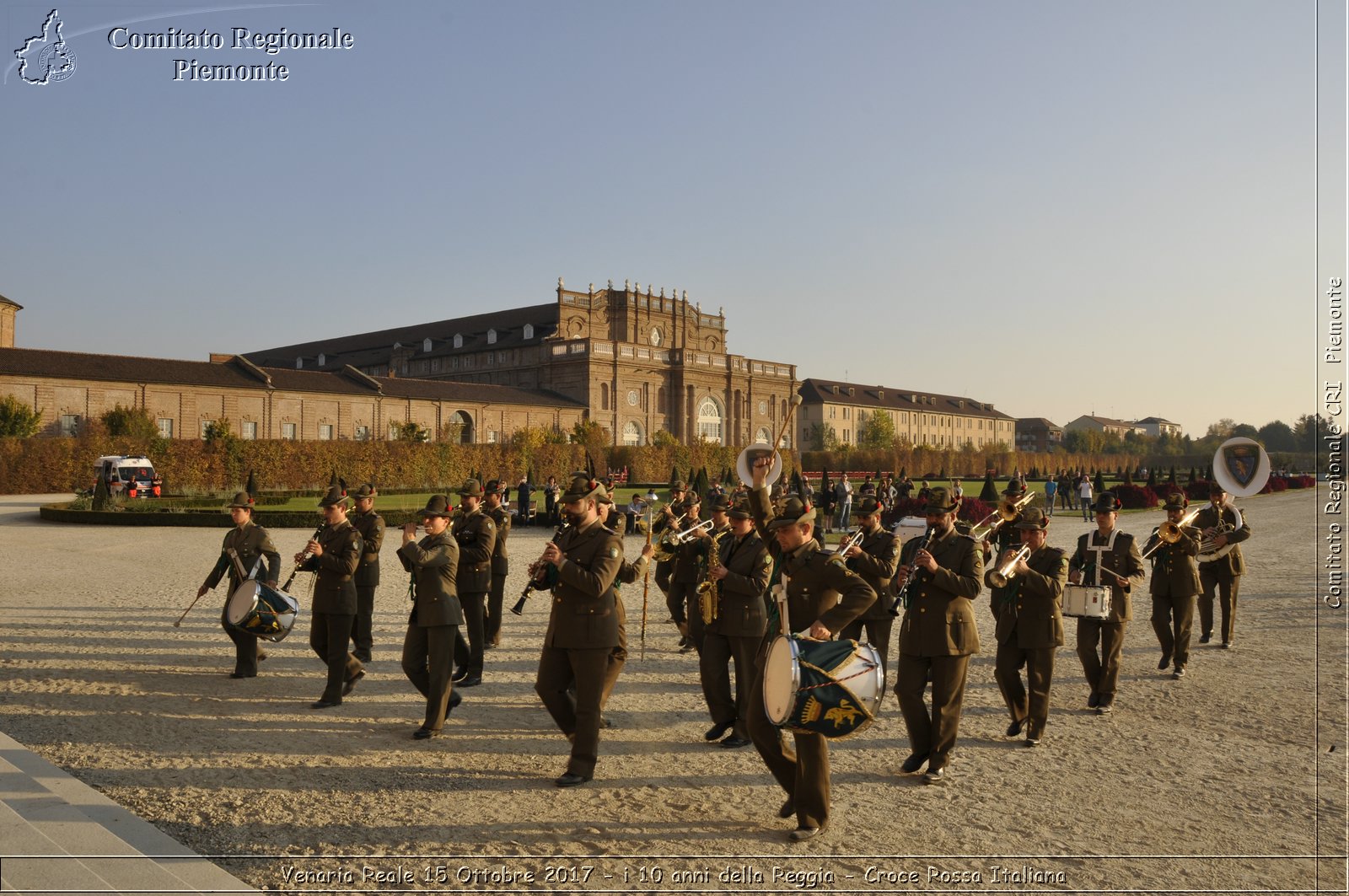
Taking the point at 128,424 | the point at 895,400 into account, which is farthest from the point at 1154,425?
the point at 128,424

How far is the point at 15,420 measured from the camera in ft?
156

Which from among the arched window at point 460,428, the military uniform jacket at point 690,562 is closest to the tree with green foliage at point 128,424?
the arched window at point 460,428

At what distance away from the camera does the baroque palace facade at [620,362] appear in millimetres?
79500

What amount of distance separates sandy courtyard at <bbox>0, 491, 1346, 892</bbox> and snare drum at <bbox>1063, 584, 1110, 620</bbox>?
2.82 feet

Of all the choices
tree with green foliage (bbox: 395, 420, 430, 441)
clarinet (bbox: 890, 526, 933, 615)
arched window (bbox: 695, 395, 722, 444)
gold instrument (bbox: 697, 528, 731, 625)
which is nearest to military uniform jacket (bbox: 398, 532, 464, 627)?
gold instrument (bbox: 697, 528, 731, 625)

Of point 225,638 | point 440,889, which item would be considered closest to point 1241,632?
point 440,889

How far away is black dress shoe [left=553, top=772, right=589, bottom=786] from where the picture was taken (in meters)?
6.45

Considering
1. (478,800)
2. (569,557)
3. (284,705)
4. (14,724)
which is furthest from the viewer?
(284,705)

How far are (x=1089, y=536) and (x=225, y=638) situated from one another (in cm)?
965

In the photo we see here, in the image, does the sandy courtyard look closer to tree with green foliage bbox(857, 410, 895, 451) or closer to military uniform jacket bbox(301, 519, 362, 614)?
military uniform jacket bbox(301, 519, 362, 614)

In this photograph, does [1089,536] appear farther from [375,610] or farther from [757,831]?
[375,610]

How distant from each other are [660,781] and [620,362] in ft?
243

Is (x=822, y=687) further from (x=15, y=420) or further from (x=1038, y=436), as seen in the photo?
(x=1038, y=436)

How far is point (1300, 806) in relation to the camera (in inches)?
242
